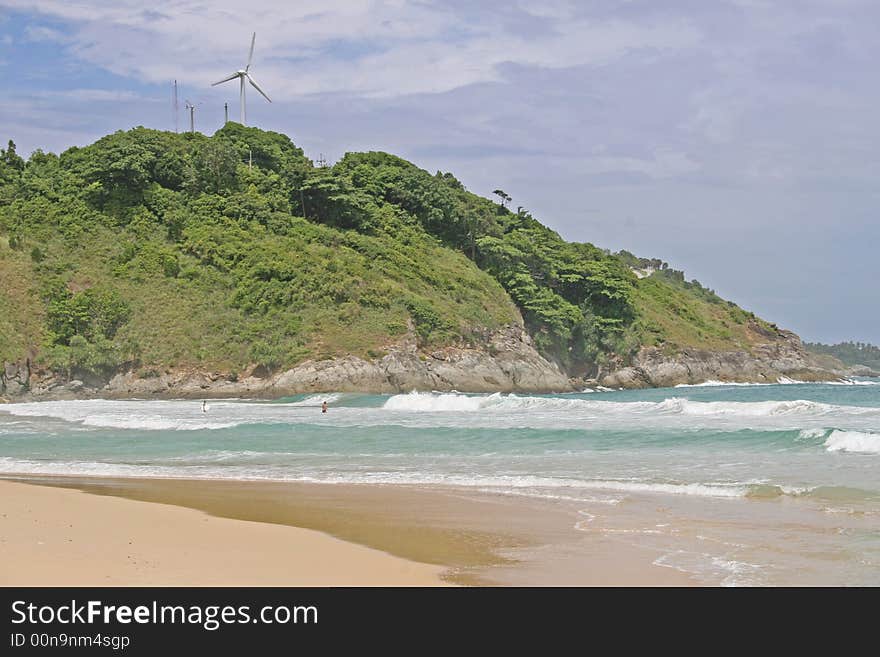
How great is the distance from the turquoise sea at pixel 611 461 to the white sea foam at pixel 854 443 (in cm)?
3

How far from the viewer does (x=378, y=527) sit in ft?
38.7

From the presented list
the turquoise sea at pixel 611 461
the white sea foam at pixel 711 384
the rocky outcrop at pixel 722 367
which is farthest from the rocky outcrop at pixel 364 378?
the turquoise sea at pixel 611 461

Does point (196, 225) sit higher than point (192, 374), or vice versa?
point (196, 225)

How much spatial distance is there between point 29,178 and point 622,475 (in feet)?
196

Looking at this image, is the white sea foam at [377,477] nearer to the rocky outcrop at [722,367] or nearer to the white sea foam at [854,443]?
the white sea foam at [854,443]

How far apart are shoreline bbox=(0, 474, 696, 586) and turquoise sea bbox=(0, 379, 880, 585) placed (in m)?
0.62

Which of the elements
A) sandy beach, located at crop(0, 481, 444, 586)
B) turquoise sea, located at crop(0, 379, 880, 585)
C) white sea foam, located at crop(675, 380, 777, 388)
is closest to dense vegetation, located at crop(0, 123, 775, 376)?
white sea foam, located at crop(675, 380, 777, 388)

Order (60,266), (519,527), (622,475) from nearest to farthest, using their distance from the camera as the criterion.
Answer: (519,527) < (622,475) < (60,266)

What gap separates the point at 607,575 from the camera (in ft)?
28.9

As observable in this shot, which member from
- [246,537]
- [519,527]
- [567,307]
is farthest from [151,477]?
[567,307]

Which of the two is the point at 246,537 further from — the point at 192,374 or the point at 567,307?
the point at 567,307

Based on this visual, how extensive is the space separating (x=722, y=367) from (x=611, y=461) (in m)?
56.5

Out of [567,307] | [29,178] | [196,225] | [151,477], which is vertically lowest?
[151,477]
